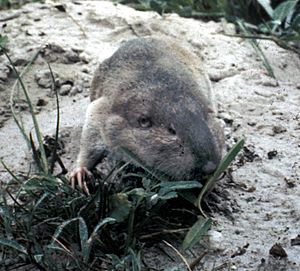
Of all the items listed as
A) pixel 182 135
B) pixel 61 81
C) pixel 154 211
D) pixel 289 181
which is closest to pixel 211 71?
pixel 61 81

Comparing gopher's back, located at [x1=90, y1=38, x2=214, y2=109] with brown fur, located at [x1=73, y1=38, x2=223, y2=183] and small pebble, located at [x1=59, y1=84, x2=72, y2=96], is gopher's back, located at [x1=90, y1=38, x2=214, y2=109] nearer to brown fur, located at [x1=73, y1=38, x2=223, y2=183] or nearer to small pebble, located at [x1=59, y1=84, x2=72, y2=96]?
brown fur, located at [x1=73, y1=38, x2=223, y2=183]

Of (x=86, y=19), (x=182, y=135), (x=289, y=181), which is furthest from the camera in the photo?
(x=86, y=19)

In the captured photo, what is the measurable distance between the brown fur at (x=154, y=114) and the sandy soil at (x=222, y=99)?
Result: 0.29 m

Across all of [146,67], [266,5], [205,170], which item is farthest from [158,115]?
[266,5]

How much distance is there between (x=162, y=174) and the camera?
3.58 meters

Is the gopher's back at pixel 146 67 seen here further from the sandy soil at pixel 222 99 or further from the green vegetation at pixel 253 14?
the green vegetation at pixel 253 14

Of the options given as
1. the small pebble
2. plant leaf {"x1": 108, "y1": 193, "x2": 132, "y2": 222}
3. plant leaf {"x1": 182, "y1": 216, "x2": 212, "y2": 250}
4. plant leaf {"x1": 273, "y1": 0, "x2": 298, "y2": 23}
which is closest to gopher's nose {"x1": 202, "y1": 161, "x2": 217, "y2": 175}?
plant leaf {"x1": 182, "y1": 216, "x2": 212, "y2": 250}

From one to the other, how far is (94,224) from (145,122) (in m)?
0.72

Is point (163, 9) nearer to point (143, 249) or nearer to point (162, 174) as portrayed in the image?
point (162, 174)

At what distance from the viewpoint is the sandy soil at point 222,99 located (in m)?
3.52

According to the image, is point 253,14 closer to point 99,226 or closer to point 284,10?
point 284,10

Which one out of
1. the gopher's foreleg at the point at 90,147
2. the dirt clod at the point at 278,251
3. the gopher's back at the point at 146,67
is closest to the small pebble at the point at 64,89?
the gopher's back at the point at 146,67

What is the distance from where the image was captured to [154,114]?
3744mm

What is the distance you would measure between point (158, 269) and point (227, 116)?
66.6 inches
